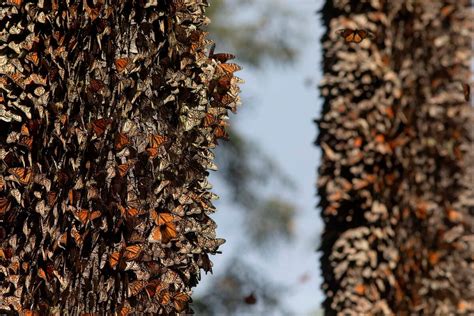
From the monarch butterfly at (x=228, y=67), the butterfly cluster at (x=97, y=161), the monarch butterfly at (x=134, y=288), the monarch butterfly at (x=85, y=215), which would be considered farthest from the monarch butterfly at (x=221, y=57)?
the monarch butterfly at (x=134, y=288)

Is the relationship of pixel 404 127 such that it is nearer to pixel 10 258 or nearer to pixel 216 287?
pixel 10 258

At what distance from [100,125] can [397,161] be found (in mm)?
3411

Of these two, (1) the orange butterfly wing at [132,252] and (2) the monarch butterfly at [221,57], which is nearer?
(1) the orange butterfly wing at [132,252]

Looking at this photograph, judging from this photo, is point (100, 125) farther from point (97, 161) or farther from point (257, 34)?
point (257, 34)

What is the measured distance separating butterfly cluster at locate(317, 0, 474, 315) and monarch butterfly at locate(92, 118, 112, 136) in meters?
3.01

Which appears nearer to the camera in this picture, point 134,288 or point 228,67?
point 134,288

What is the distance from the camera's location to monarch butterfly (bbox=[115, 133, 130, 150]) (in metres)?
2.40

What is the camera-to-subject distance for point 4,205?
7.84 feet

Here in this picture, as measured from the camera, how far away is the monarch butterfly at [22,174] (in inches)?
93.6

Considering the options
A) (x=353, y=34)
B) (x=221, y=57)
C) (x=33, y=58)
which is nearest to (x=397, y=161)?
(x=353, y=34)

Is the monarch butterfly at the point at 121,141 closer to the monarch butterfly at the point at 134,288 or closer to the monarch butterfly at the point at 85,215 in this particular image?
the monarch butterfly at the point at 85,215

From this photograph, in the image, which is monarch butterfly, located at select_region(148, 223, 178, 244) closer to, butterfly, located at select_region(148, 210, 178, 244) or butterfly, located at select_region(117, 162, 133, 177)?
butterfly, located at select_region(148, 210, 178, 244)

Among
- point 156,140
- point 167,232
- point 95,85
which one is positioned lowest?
point 167,232

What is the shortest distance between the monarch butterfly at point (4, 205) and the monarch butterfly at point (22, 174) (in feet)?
0.23
